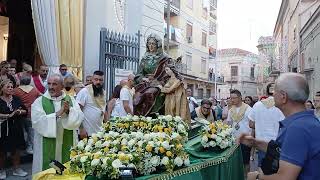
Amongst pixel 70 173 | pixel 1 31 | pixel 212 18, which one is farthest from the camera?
pixel 212 18

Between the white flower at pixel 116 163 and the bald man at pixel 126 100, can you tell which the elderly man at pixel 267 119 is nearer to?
the bald man at pixel 126 100

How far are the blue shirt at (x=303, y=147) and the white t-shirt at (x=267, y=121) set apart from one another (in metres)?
3.86

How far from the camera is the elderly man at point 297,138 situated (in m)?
2.77

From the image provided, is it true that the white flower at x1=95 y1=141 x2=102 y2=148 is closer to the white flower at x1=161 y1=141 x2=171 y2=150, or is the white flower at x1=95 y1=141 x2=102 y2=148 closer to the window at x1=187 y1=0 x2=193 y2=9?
the white flower at x1=161 y1=141 x2=171 y2=150

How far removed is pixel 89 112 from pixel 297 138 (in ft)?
18.4

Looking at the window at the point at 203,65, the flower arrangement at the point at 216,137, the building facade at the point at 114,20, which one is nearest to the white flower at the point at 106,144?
the flower arrangement at the point at 216,137

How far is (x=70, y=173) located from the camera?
137 inches

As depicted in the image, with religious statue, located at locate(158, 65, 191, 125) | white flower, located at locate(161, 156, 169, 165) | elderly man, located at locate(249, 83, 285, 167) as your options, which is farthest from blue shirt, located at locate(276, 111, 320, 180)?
elderly man, located at locate(249, 83, 285, 167)

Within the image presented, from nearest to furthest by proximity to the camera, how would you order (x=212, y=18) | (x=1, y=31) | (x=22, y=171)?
1. (x=22, y=171)
2. (x=1, y=31)
3. (x=212, y=18)

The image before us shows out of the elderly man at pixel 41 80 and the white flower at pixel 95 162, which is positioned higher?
the elderly man at pixel 41 80

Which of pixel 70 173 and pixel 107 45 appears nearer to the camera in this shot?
pixel 70 173

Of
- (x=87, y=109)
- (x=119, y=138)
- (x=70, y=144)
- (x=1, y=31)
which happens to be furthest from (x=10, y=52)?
(x=119, y=138)

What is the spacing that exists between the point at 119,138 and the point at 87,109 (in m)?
4.11

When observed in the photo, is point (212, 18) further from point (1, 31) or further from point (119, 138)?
point (119, 138)
